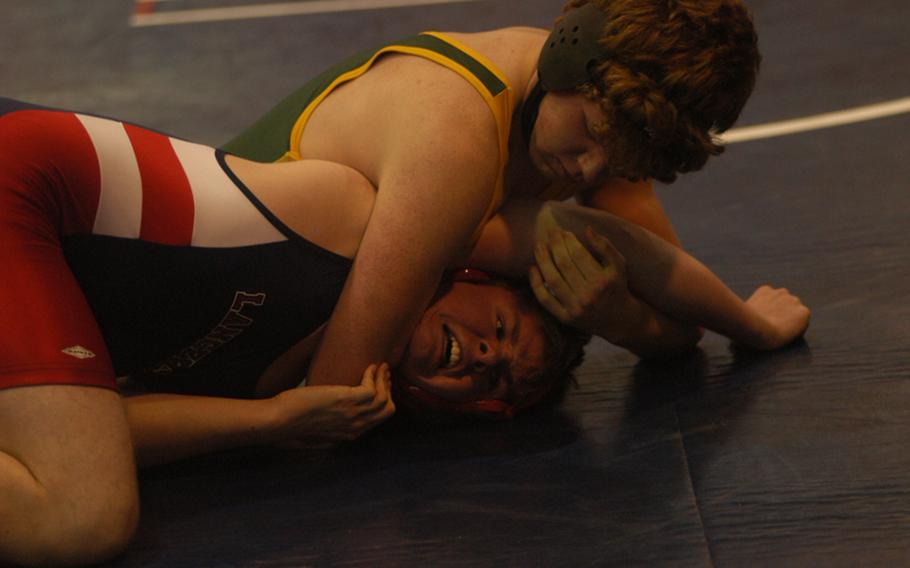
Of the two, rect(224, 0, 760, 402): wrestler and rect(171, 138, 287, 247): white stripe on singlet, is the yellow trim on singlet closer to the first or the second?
rect(224, 0, 760, 402): wrestler

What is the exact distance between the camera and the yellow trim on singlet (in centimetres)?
227

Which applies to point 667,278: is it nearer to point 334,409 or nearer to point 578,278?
point 578,278

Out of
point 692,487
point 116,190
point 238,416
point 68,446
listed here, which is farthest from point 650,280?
point 68,446

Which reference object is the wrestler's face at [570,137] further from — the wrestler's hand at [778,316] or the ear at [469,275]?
the wrestler's hand at [778,316]

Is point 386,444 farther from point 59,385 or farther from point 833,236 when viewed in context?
point 833,236

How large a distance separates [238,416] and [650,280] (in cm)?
87

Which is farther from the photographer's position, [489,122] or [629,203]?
[629,203]

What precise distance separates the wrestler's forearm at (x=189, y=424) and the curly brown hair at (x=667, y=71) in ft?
2.69

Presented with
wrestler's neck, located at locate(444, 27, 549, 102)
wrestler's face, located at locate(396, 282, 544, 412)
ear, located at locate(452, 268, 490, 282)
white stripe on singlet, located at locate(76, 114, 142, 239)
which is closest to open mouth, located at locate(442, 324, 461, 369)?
wrestler's face, located at locate(396, 282, 544, 412)

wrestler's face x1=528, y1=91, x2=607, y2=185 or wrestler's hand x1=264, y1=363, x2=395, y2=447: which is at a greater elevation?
wrestler's face x1=528, y1=91, x2=607, y2=185

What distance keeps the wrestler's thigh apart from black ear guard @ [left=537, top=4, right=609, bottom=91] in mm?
975

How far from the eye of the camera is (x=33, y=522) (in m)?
1.98

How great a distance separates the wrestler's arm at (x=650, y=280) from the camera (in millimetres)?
2439

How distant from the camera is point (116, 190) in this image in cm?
209
